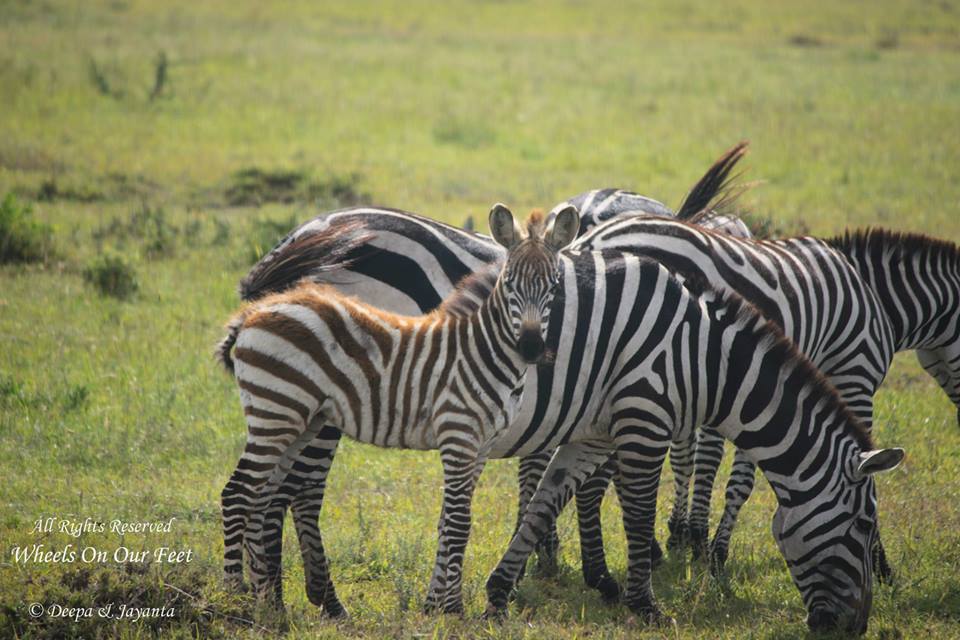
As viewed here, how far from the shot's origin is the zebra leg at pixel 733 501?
7407mm

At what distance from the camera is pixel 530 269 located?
5.58 m

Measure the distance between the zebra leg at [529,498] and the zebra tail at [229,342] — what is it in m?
2.10

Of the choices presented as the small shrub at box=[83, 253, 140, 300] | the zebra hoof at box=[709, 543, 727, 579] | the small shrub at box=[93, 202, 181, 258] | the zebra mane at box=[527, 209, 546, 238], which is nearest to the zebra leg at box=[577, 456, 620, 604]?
the zebra hoof at box=[709, 543, 727, 579]

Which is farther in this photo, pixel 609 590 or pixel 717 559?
pixel 717 559

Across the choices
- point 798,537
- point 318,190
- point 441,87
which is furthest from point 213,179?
point 798,537

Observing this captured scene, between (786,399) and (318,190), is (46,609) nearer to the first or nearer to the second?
(786,399)

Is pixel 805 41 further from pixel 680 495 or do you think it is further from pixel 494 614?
pixel 494 614

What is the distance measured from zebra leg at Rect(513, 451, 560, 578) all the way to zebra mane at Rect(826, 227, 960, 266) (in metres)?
2.73

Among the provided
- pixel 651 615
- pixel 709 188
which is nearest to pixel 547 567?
pixel 651 615

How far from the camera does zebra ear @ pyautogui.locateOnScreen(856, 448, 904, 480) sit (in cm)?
570

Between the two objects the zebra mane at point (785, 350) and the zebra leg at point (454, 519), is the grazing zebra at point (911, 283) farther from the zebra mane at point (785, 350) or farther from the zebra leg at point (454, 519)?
the zebra leg at point (454, 519)

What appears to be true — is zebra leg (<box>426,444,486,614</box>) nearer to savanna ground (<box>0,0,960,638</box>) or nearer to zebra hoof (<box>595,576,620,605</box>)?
savanna ground (<box>0,0,960,638</box>)

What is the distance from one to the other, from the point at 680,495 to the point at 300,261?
3311 mm

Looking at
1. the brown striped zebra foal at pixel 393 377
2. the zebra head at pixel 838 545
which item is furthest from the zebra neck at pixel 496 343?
the zebra head at pixel 838 545
